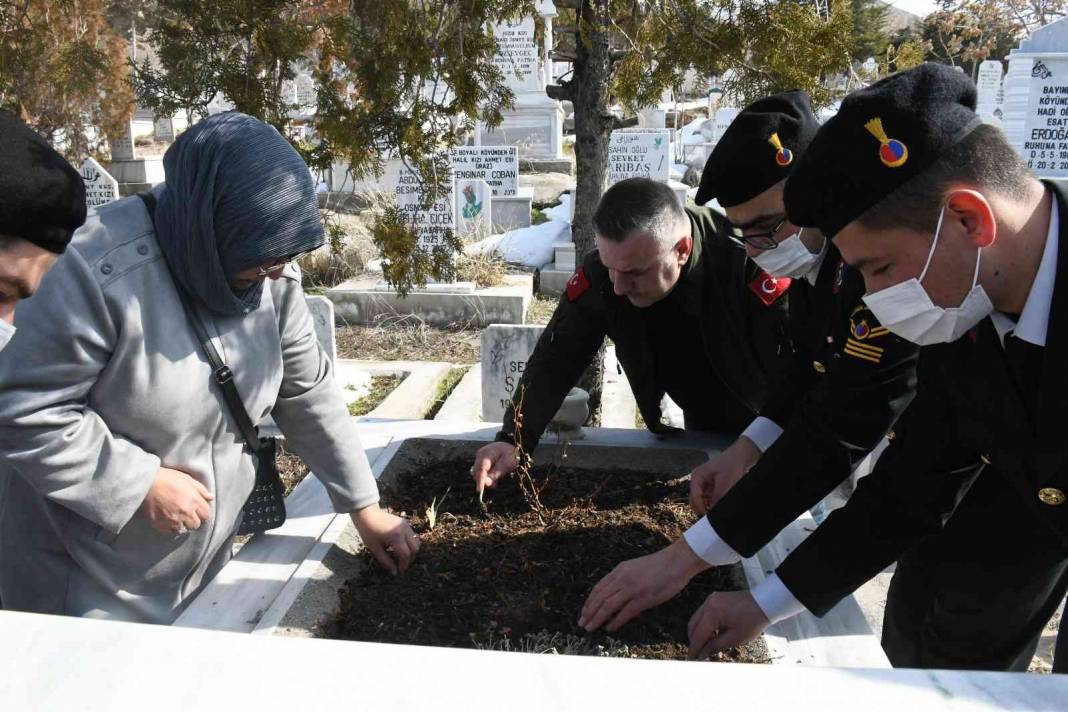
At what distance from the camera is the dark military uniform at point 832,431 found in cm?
175

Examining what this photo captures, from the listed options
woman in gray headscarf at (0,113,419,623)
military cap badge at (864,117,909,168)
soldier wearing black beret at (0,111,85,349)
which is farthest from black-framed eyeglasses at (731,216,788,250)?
soldier wearing black beret at (0,111,85,349)

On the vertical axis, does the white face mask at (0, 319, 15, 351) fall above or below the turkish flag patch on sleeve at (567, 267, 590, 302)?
above

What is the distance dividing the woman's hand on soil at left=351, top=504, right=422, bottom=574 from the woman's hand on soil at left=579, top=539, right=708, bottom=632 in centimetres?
51

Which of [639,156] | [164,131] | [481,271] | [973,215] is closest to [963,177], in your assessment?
[973,215]

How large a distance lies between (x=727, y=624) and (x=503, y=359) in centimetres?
255

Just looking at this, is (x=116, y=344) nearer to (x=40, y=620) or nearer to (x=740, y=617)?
(x=40, y=620)

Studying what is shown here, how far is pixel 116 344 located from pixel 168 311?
115mm

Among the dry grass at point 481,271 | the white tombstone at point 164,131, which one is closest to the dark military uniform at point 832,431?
the dry grass at point 481,271

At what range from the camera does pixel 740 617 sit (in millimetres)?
1614

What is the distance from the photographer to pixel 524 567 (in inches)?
81.3

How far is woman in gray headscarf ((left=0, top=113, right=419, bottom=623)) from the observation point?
1.50 metres

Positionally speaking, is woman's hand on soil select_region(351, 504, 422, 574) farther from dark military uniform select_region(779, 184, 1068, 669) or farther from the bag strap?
dark military uniform select_region(779, 184, 1068, 669)

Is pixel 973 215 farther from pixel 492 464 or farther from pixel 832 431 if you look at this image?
pixel 492 464

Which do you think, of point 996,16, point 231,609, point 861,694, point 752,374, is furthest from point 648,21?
point 996,16
